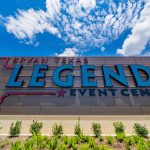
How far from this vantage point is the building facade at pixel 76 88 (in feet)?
57.8

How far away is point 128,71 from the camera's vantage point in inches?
810

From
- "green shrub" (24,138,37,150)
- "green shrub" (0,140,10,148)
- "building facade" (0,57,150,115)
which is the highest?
"building facade" (0,57,150,115)

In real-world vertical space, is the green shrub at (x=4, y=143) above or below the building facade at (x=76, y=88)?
below

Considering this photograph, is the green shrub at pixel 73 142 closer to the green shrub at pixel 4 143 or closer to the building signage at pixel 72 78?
the green shrub at pixel 4 143

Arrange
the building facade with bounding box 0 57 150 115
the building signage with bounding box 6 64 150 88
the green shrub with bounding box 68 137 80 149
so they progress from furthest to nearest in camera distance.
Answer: the building signage with bounding box 6 64 150 88 → the building facade with bounding box 0 57 150 115 → the green shrub with bounding box 68 137 80 149

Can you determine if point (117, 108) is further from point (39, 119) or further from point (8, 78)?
point (8, 78)

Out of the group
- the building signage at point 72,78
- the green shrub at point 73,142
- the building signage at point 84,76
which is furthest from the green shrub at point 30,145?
the building signage at point 84,76

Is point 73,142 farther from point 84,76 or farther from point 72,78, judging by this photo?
point 84,76

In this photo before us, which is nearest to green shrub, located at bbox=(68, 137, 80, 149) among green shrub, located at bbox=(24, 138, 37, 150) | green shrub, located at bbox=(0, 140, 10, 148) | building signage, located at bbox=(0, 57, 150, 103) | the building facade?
green shrub, located at bbox=(24, 138, 37, 150)

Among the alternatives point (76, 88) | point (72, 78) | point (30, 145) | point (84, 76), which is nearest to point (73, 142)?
point (30, 145)

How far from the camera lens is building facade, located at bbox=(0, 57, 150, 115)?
57.8 feet

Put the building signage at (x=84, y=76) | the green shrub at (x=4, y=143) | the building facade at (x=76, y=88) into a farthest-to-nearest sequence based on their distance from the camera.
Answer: the building signage at (x=84, y=76) → the building facade at (x=76, y=88) → the green shrub at (x=4, y=143)

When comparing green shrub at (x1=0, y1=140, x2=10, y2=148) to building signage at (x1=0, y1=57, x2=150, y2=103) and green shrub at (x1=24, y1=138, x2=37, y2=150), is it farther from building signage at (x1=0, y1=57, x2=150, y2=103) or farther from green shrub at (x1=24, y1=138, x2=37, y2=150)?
building signage at (x1=0, y1=57, x2=150, y2=103)

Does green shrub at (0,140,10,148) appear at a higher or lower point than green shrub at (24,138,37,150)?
higher
